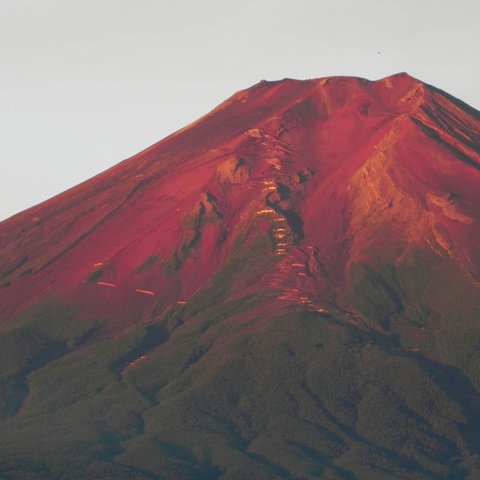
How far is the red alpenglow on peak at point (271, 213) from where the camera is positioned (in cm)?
9625

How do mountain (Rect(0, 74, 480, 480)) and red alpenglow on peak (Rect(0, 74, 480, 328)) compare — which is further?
red alpenglow on peak (Rect(0, 74, 480, 328))

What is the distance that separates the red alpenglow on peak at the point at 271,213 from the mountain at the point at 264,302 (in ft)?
0.51

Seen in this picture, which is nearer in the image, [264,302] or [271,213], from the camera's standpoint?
[264,302]

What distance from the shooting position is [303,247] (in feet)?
321

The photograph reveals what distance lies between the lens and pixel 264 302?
306ft

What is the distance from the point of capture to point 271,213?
99.8 m

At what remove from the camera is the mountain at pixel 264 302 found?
263 ft

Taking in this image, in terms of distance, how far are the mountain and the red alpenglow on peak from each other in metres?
0.16

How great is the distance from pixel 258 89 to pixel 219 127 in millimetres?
7236

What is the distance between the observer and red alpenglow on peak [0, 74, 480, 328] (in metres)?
96.2

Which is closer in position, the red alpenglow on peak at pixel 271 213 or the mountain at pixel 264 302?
the mountain at pixel 264 302

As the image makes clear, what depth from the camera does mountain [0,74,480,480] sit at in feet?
263

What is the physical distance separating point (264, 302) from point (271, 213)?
28.6 feet

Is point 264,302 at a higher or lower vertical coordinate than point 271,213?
lower
